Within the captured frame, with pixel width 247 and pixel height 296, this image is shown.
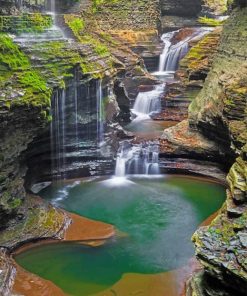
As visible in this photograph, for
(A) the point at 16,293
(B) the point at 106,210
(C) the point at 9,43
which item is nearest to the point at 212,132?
(B) the point at 106,210

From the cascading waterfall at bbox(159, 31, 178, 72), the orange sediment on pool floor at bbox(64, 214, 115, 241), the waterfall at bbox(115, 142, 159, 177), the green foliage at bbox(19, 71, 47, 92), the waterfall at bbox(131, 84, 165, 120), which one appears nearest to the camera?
the orange sediment on pool floor at bbox(64, 214, 115, 241)

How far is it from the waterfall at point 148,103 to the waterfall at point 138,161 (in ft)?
23.8

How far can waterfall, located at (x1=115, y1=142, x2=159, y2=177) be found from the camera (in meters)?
20.8

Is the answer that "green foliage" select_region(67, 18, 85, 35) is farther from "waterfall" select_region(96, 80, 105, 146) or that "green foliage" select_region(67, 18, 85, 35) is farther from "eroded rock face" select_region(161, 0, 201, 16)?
"eroded rock face" select_region(161, 0, 201, 16)

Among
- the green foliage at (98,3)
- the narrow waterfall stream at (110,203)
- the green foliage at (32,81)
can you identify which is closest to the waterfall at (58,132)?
the narrow waterfall stream at (110,203)

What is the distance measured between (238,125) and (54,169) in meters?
8.25

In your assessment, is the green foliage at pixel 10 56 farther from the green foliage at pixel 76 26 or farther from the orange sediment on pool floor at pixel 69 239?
the green foliage at pixel 76 26

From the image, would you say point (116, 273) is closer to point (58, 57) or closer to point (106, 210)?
point (106, 210)

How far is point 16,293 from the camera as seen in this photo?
12141 mm

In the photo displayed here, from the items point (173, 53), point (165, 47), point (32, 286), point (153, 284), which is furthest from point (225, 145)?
point (165, 47)

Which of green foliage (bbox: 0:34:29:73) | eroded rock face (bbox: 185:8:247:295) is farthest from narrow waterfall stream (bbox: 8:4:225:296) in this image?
eroded rock face (bbox: 185:8:247:295)

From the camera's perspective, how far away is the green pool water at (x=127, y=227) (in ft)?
43.7

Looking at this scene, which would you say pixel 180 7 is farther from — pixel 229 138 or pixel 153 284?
pixel 153 284

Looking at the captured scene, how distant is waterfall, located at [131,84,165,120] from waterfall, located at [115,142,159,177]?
726 cm
